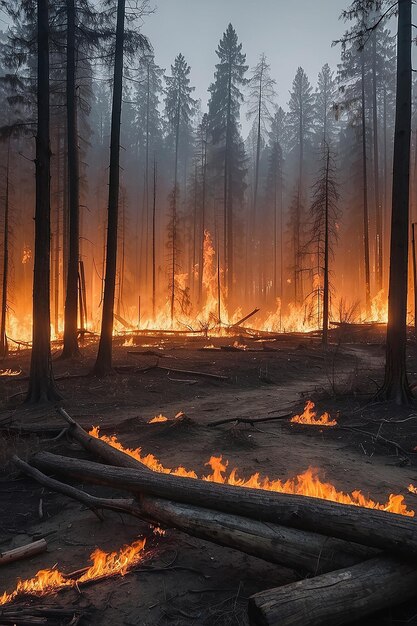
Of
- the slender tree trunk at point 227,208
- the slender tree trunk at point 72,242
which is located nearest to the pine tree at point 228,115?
the slender tree trunk at point 227,208

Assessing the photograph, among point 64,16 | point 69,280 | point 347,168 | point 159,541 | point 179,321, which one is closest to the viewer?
point 159,541

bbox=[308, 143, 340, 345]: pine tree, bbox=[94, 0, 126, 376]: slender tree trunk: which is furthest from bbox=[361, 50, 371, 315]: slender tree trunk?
bbox=[94, 0, 126, 376]: slender tree trunk

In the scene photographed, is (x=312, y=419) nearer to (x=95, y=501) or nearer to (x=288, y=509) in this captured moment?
(x=95, y=501)

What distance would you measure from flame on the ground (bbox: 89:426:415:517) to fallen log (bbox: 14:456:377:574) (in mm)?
956

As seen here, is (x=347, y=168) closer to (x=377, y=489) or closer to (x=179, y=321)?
(x=179, y=321)

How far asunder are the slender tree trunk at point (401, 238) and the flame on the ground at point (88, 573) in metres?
7.14

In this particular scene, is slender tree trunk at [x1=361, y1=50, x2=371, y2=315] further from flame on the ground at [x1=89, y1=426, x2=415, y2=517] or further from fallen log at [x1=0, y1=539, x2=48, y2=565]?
fallen log at [x1=0, y1=539, x2=48, y2=565]

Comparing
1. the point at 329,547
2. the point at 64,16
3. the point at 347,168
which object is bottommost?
the point at 329,547

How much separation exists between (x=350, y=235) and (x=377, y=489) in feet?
114

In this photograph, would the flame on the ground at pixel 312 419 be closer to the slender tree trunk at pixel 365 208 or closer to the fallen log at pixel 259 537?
the fallen log at pixel 259 537

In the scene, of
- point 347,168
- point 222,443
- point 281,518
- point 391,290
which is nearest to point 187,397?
point 222,443

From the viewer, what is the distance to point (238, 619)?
9.62 feet

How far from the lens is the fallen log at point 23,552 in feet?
12.5

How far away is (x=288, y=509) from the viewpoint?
11.2 ft
